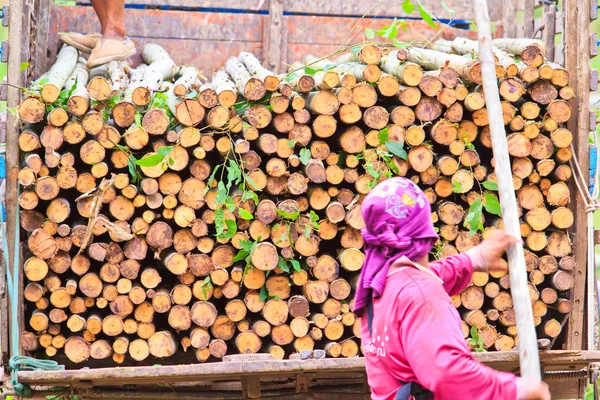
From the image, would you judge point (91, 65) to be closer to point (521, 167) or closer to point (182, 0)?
point (182, 0)

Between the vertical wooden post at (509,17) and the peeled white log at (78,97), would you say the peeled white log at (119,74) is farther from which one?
the vertical wooden post at (509,17)

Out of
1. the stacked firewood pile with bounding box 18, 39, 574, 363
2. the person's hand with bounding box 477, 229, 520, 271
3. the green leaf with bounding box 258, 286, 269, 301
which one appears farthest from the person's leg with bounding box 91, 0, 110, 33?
the person's hand with bounding box 477, 229, 520, 271

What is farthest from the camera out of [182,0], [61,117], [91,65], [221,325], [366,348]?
[182,0]

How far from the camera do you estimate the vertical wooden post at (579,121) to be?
4.83m

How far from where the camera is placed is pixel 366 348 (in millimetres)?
3074

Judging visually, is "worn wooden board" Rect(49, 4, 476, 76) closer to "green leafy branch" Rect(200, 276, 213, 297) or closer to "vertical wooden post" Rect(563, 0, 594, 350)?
"vertical wooden post" Rect(563, 0, 594, 350)

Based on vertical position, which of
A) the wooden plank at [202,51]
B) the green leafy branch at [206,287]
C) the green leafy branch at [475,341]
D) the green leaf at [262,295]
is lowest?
the green leafy branch at [475,341]

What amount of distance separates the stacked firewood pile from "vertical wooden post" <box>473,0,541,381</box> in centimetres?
108

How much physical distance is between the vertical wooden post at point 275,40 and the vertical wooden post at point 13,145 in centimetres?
196

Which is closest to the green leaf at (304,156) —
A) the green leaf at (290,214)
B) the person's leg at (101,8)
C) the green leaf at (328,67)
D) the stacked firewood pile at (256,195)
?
the stacked firewood pile at (256,195)

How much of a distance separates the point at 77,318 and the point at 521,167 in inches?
106

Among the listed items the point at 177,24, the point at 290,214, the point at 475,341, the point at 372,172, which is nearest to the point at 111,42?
the point at 177,24

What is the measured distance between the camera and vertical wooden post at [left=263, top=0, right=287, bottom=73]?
5.99 m

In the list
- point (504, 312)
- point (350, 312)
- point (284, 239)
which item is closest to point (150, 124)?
point (284, 239)
